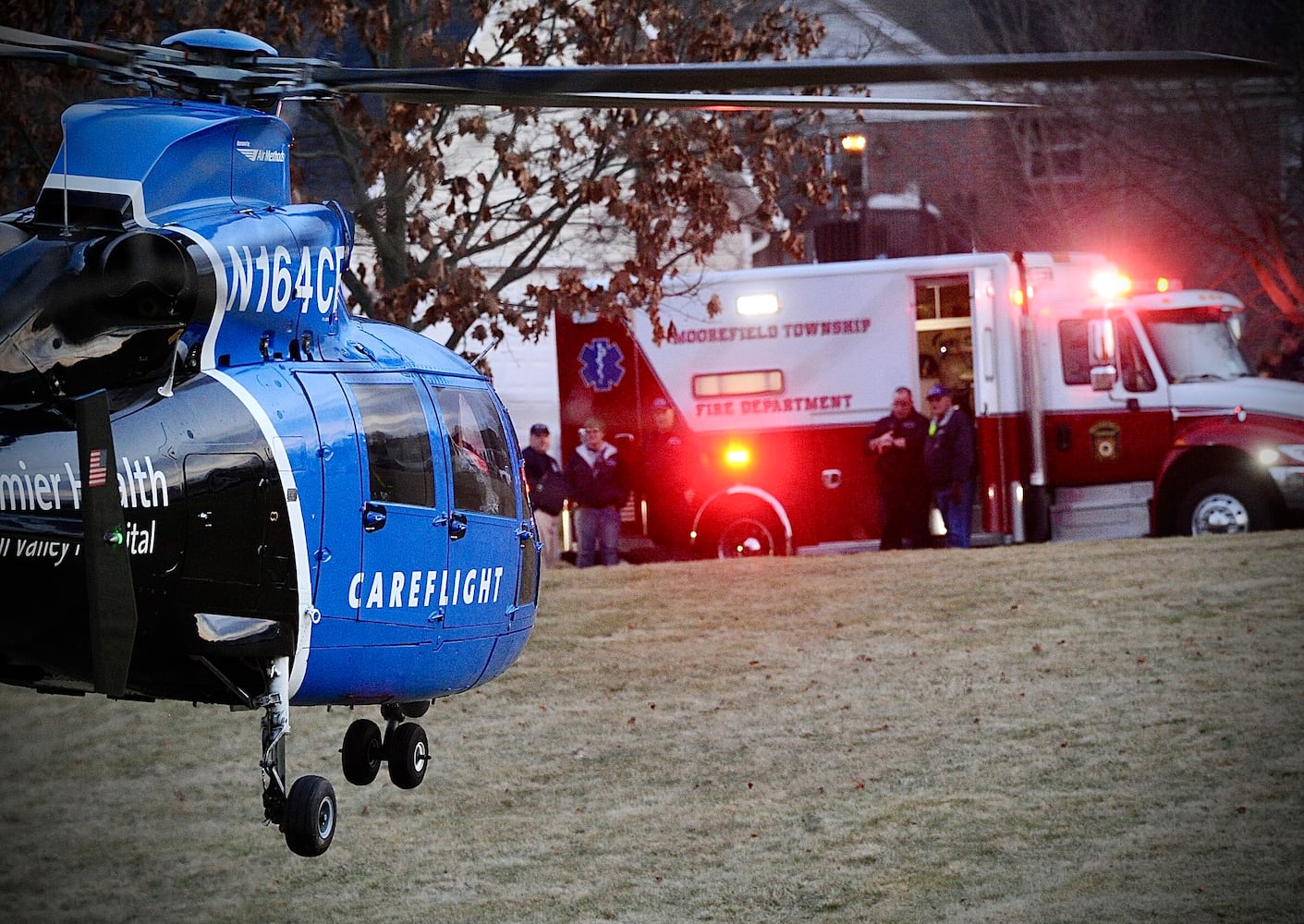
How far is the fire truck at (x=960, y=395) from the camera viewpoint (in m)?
18.7

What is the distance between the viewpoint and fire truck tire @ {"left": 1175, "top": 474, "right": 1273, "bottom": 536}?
1869 cm

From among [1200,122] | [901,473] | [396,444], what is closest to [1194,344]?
[901,473]

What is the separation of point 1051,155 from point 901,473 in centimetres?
1707

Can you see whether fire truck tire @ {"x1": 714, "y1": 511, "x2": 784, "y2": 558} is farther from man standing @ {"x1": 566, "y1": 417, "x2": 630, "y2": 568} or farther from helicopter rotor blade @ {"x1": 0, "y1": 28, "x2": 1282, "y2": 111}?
helicopter rotor blade @ {"x1": 0, "y1": 28, "x2": 1282, "y2": 111}

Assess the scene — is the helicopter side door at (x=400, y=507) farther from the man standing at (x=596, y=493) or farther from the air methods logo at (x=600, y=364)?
the air methods logo at (x=600, y=364)

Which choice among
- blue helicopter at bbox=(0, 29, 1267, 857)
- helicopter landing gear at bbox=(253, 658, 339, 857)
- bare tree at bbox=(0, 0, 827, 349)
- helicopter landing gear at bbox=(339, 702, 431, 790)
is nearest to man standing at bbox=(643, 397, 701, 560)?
bare tree at bbox=(0, 0, 827, 349)

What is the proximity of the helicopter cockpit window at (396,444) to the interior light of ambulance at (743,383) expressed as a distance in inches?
461

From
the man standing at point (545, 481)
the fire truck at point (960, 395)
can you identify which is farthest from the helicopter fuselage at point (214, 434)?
the fire truck at point (960, 395)

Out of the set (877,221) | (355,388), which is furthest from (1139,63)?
(877,221)

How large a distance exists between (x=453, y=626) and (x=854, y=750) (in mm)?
6850

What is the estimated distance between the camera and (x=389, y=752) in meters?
8.50

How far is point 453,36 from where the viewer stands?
15211 mm

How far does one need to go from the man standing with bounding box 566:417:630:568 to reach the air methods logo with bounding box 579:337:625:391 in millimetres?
553

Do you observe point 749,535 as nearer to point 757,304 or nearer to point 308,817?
point 757,304
